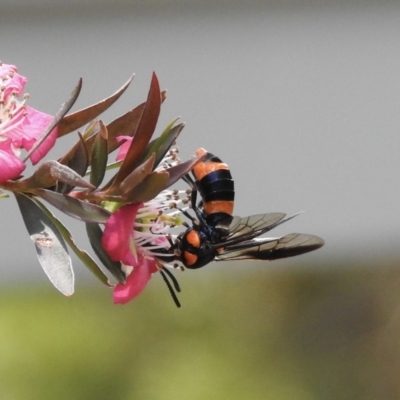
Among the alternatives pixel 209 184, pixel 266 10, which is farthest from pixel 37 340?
pixel 209 184

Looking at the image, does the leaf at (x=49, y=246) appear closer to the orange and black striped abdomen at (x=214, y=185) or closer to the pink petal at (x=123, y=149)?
the pink petal at (x=123, y=149)

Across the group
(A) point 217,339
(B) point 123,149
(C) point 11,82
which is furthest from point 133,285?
(A) point 217,339

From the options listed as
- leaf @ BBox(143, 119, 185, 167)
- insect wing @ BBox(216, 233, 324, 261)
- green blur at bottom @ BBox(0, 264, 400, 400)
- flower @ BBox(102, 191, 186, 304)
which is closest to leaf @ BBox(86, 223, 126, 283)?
flower @ BBox(102, 191, 186, 304)

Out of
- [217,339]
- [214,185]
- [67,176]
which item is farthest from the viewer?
[217,339]

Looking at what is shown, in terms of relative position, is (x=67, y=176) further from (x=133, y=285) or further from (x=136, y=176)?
(x=133, y=285)

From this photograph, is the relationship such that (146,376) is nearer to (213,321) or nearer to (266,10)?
(213,321)

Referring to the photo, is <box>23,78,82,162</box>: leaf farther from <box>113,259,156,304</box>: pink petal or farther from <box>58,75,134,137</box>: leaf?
<box>113,259,156,304</box>: pink petal

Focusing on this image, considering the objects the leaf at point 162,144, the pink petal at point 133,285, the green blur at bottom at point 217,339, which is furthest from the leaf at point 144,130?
the green blur at bottom at point 217,339
